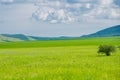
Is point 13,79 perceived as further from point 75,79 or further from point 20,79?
point 75,79

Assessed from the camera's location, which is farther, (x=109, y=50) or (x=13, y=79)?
(x=109, y=50)

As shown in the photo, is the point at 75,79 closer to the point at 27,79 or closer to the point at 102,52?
the point at 27,79

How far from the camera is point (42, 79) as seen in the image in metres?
19.5

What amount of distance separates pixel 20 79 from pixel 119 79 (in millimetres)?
5884

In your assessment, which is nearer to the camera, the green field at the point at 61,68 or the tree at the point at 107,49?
the green field at the point at 61,68

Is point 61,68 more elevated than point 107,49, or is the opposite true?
point 61,68

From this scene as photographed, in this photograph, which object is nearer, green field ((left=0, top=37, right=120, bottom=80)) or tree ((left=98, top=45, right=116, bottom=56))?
green field ((left=0, top=37, right=120, bottom=80))

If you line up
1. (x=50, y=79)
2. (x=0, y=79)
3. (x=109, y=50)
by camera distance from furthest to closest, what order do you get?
(x=109, y=50), (x=0, y=79), (x=50, y=79)

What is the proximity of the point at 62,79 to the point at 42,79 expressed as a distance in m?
1.16

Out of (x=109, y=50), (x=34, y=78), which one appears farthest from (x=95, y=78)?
(x=109, y=50)

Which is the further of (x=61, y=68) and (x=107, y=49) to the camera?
(x=107, y=49)

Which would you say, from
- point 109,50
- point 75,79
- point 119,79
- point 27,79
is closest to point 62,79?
point 75,79

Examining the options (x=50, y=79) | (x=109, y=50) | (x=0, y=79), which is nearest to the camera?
(x=50, y=79)

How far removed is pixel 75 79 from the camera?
772 inches
